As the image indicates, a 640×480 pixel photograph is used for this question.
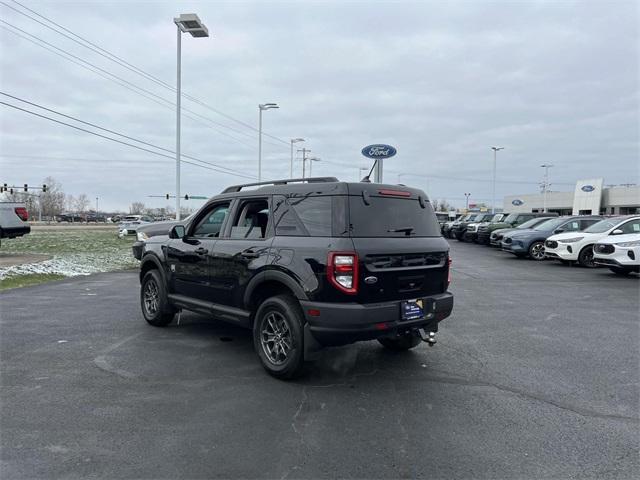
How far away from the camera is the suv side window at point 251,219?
5344mm

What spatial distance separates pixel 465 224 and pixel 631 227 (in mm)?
17006

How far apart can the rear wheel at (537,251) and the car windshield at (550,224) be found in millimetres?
694

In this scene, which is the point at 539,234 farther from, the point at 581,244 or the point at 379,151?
the point at 379,151

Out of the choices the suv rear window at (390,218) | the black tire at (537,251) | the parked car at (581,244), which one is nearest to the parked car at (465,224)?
the black tire at (537,251)

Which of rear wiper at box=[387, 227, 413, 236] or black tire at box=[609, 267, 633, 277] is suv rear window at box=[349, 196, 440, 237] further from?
black tire at box=[609, 267, 633, 277]

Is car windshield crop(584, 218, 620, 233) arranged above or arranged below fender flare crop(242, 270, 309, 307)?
above

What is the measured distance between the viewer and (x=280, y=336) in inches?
190

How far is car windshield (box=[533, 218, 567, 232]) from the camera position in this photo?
59.9 feet

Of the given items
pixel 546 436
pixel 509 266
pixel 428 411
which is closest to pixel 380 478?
pixel 428 411

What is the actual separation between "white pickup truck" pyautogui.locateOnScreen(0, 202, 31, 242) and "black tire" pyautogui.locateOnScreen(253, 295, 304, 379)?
567 inches

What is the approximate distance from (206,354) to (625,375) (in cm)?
473

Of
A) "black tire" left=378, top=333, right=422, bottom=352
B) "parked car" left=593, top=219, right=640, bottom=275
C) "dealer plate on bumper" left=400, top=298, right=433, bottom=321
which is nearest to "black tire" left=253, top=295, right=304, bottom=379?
"dealer plate on bumper" left=400, top=298, right=433, bottom=321

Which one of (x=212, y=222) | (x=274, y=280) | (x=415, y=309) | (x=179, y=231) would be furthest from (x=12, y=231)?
(x=415, y=309)

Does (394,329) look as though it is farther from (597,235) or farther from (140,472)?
(597,235)
